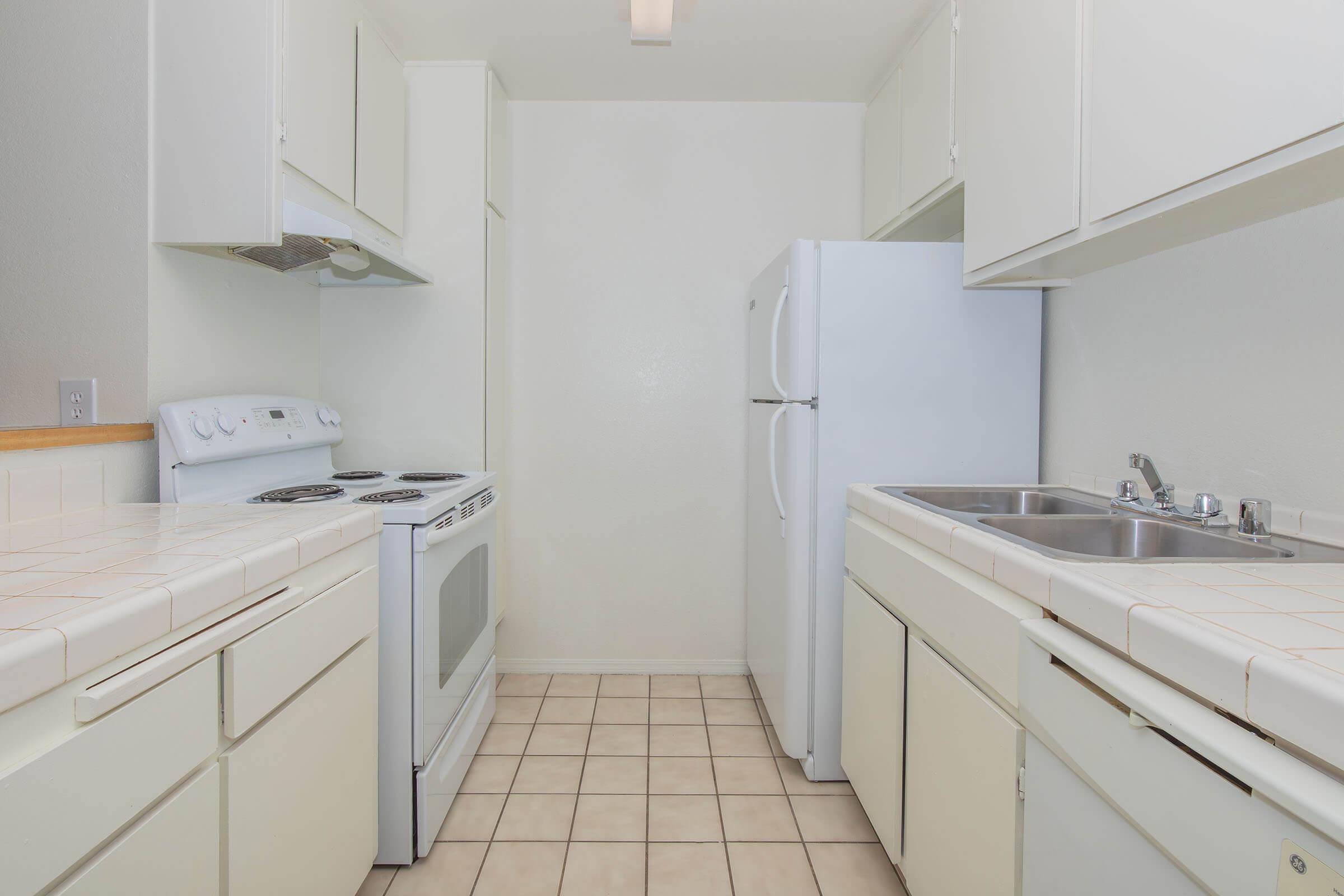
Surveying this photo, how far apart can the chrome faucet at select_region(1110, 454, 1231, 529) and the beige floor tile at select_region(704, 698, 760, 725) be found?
1.53m

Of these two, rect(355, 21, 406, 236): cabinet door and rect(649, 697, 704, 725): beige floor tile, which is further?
rect(649, 697, 704, 725): beige floor tile

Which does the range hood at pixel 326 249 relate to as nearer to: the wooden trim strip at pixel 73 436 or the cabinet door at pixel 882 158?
the wooden trim strip at pixel 73 436

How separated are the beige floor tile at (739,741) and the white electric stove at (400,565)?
836 millimetres

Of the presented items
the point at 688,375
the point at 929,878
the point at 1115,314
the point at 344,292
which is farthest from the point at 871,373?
the point at 344,292

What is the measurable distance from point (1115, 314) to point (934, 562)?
0.92 metres

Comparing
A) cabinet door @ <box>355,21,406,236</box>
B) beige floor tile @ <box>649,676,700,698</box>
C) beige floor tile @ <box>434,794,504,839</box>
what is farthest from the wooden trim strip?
beige floor tile @ <box>649,676,700,698</box>

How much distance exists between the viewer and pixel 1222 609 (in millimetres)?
779

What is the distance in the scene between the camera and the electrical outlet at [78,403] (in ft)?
5.36

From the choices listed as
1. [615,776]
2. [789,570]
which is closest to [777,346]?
[789,570]

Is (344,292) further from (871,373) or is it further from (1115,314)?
(1115,314)

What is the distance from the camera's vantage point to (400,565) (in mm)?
1661

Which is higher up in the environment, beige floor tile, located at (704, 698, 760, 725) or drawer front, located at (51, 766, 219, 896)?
drawer front, located at (51, 766, 219, 896)

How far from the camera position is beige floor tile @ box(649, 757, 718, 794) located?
207 cm

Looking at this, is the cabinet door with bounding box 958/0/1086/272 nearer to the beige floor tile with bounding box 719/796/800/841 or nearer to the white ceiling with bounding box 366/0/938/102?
the white ceiling with bounding box 366/0/938/102
